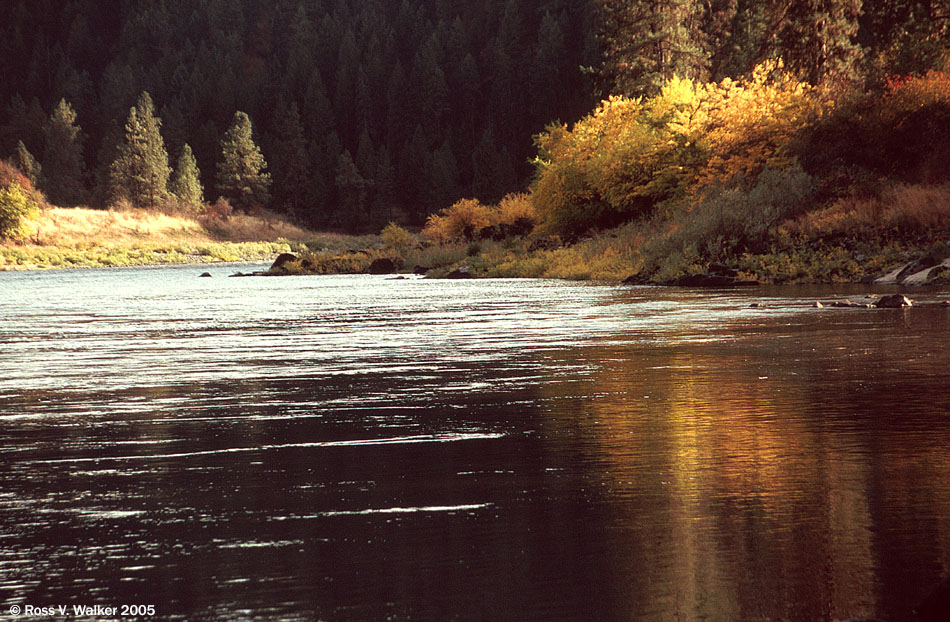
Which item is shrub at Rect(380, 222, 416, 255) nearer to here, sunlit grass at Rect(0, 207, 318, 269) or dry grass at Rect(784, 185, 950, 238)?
sunlit grass at Rect(0, 207, 318, 269)

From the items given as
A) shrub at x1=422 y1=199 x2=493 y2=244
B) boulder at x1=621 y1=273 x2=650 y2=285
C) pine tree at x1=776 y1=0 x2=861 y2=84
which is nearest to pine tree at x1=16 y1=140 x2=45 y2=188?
shrub at x1=422 y1=199 x2=493 y2=244

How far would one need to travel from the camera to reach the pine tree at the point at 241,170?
148 metres

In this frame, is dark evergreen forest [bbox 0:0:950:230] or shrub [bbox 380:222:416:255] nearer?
shrub [bbox 380:222:416:255]

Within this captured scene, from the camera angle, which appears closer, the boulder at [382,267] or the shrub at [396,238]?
the boulder at [382,267]

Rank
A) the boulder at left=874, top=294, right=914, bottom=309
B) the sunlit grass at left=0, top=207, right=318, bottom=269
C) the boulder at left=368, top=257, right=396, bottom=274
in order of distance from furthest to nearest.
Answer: the sunlit grass at left=0, top=207, right=318, bottom=269 < the boulder at left=368, top=257, right=396, bottom=274 < the boulder at left=874, top=294, right=914, bottom=309

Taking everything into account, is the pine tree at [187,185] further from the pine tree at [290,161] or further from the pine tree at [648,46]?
the pine tree at [648,46]

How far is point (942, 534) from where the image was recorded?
4.98 metres

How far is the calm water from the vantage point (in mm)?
4312

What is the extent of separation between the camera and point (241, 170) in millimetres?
149125

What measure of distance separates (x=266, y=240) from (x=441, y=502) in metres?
135

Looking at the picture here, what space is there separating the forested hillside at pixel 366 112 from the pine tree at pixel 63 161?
187 mm

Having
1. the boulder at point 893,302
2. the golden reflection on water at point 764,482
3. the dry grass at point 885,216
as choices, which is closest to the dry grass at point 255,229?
the dry grass at point 885,216

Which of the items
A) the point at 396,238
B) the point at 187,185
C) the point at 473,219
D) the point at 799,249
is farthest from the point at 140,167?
the point at 799,249

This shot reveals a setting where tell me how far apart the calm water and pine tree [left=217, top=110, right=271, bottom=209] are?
136364 millimetres
